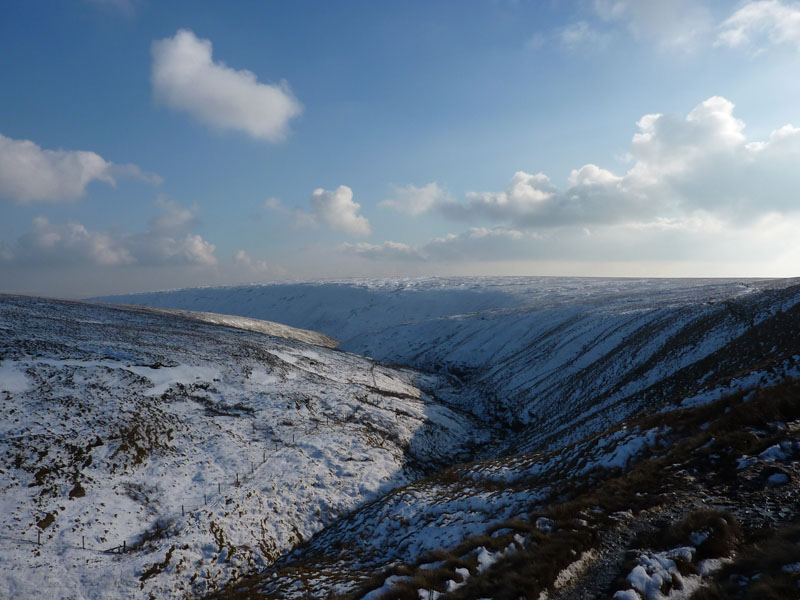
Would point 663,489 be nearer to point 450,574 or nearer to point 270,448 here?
point 450,574

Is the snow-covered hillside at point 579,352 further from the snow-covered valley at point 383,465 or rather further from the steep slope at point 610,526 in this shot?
the steep slope at point 610,526

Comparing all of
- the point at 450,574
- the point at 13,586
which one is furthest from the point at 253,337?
the point at 450,574

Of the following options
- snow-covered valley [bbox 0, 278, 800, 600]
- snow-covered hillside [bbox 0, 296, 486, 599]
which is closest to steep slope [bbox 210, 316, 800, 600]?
snow-covered valley [bbox 0, 278, 800, 600]

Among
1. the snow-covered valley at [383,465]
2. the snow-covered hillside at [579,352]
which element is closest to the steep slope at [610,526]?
the snow-covered valley at [383,465]

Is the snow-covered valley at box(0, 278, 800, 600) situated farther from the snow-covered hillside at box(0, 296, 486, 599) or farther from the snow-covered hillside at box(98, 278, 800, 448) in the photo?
the snow-covered hillside at box(98, 278, 800, 448)

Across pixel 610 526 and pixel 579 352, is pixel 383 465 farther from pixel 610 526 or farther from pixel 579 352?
pixel 579 352

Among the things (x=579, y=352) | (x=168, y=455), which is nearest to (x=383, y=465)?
(x=168, y=455)
